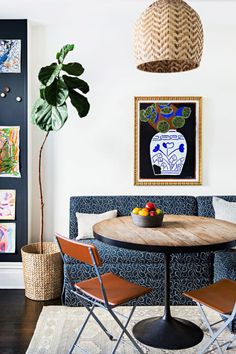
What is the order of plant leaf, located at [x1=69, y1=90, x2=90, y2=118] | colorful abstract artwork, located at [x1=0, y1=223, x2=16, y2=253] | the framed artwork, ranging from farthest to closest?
the framed artwork
colorful abstract artwork, located at [x1=0, y1=223, x2=16, y2=253]
plant leaf, located at [x1=69, y1=90, x2=90, y2=118]

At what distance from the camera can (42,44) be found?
4.19 meters

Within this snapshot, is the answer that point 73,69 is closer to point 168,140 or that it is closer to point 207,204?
point 168,140

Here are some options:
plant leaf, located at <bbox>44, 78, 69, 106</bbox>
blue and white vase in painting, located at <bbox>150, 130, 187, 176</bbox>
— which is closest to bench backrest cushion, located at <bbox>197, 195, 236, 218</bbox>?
blue and white vase in painting, located at <bbox>150, 130, 187, 176</bbox>

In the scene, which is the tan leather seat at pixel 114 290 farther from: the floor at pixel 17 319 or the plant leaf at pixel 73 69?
the plant leaf at pixel 73 69

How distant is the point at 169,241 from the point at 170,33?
3.92 ft

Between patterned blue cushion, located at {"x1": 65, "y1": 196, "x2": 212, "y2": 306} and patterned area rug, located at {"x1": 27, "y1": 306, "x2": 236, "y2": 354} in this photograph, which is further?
→ patterned blue cushion, located at {"x1": 65, "y1": 196, "x2": 212, "y2": 306}

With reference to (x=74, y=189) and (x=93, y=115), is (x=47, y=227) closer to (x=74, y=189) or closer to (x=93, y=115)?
(x=74, y=189)

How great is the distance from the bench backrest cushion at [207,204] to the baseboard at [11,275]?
→ 6.36 feet

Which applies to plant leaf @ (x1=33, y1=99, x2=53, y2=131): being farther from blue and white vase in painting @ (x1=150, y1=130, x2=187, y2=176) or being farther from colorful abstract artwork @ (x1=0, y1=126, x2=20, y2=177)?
blue and white vase in painting @ (x1=150, y1=130, x2=187, y2=176)

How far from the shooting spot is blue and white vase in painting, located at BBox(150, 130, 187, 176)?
13.7 feet

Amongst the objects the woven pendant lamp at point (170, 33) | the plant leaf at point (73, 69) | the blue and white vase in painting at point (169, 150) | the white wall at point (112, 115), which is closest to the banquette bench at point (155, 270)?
the white wall at point (112, 115)

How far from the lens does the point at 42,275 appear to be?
3623 mm

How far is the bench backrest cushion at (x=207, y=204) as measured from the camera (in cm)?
394

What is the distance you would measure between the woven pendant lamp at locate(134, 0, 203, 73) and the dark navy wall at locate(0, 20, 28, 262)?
6.64ft
